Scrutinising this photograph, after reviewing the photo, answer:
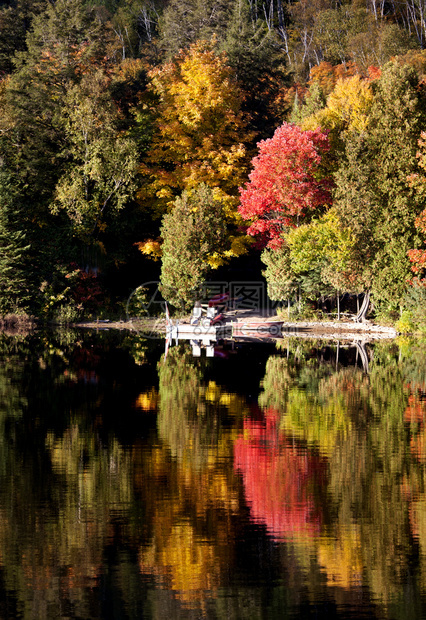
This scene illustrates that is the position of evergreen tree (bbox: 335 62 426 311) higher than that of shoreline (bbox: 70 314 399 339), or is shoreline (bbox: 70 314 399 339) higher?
evergreen tree (bbox: 335 62 426 311)

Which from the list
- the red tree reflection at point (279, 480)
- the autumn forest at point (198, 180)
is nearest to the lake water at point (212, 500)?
the red tree reflection at point (279, 480)

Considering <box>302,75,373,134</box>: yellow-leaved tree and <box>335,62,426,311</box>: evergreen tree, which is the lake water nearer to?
<box>335,62,426,311</box>: evergreen tree

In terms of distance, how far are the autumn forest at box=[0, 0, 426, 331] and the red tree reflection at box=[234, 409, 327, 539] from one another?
2175 cm

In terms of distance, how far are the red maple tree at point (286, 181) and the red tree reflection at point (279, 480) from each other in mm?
22954

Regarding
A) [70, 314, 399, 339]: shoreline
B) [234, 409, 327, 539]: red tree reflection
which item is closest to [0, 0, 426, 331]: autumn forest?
[70, 314, 399, 339]: shoreline

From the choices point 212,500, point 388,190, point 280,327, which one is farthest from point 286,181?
point 212,500

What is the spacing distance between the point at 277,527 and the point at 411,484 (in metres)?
2.49

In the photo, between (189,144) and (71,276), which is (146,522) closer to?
(71,276)

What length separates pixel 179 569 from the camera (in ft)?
26.1

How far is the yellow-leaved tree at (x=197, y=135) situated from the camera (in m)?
40.2

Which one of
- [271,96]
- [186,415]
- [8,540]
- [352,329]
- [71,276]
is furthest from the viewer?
[271,96]

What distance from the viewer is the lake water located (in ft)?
24.3

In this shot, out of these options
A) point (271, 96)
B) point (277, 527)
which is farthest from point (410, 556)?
point (271, 96)

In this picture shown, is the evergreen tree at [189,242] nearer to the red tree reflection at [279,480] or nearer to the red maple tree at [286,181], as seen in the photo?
the red maple tree at [286,181]
